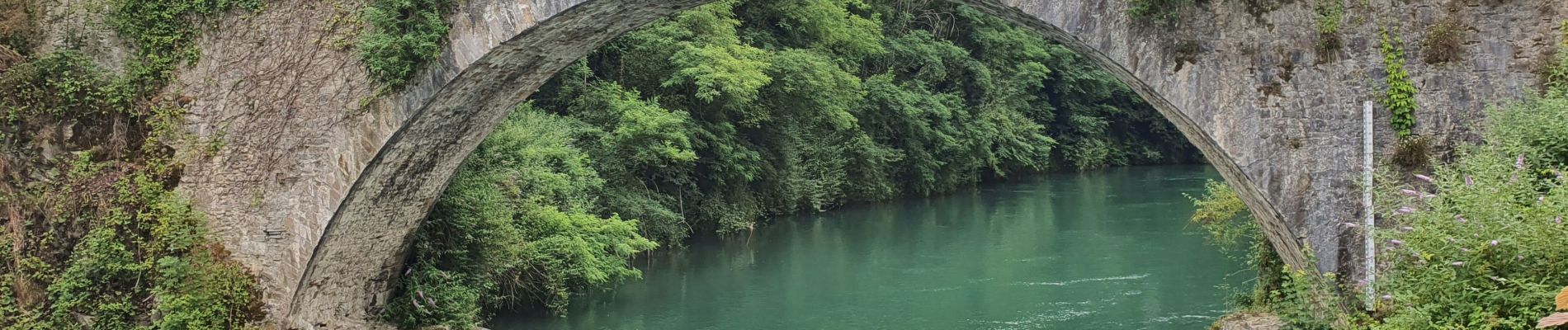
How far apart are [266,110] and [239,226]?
73cm

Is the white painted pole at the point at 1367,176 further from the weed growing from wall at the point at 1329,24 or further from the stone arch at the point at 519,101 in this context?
the weed growing from wall at the point at 1329,24

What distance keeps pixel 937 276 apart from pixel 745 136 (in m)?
6.42

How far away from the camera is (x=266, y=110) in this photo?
306 inches

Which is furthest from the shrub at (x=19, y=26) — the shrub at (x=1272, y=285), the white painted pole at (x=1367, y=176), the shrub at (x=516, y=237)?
the white painted pole at (x=1367, y=176)

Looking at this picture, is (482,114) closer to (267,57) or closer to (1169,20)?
(267,57)

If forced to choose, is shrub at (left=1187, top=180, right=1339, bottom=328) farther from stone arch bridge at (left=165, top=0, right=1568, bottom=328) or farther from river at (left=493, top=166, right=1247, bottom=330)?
river at (left=493, top=166, right=1247, bottom=330)

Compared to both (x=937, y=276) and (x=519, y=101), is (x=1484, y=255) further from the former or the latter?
(x=937, y=276)

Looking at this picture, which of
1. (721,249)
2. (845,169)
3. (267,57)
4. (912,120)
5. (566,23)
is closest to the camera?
(566,23)

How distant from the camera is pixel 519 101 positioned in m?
8.48

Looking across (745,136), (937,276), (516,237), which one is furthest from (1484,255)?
(745,136)

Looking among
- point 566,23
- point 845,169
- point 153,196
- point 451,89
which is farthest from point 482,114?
point 845,169

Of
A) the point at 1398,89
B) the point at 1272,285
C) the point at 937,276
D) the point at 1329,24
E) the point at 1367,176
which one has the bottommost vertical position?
the point at 937,276

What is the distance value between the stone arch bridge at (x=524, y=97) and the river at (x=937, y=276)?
4.64m

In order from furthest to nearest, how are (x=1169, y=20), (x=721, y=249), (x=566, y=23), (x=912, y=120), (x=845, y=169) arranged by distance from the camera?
(x=912, y=120) < (x=845, y=169) < (x=721, y=249) < (x=566, y=23) < (x=1169, y=20)
